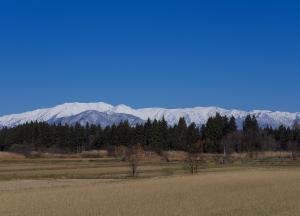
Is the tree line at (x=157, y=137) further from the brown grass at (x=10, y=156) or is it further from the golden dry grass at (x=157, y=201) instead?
the golden dry grass at (x=157, y=201)

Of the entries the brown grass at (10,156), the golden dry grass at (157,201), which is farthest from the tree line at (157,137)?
the golden dry grass at (157,201)

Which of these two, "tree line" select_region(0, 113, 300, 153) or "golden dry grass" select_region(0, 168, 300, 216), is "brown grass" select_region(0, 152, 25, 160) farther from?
"golden dry grass" select_region(0, 168, 300, 216)

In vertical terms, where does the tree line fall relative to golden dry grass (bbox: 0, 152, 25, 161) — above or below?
above

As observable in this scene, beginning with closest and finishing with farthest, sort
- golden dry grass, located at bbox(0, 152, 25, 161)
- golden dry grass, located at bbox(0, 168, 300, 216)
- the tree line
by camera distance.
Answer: golden dry grass, located at bbox(0, 168, 300, 216)
golden dry grass, located at bbox(0, 152, 25, 161)
the tree line

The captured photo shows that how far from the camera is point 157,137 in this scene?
519 ft

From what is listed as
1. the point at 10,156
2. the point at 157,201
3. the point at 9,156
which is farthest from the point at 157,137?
the point at 157,201

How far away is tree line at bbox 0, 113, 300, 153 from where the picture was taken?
507 feet

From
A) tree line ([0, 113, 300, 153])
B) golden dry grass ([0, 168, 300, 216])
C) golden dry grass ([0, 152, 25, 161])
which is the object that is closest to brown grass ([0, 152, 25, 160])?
golden dry grass ([0, 152, 25, 161])

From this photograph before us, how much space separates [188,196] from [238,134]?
4757 inches

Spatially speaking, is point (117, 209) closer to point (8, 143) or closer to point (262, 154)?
point (262, 154)

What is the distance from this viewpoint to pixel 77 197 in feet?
118

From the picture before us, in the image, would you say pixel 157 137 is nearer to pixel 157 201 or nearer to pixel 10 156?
pixel 10 156

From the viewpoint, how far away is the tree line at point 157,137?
15450cm

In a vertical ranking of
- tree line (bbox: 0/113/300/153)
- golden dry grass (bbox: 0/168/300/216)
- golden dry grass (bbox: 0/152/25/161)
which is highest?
tree line (bbox: 0/113/300/153)
